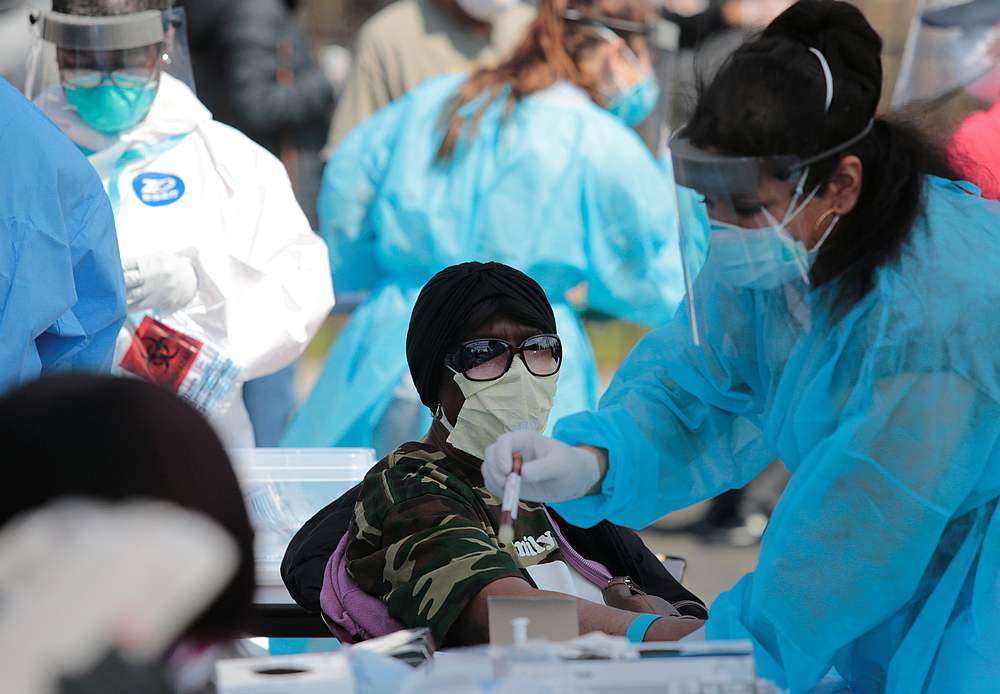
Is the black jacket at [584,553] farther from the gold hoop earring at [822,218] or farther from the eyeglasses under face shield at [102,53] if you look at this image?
the eyeglasses under face shield at [102,53]

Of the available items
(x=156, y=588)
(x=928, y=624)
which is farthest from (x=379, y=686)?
(x=928, y=624)

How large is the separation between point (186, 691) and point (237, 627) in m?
0.07

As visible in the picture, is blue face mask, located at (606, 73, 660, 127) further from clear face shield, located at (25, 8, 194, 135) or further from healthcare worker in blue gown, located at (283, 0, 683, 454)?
clear face shield, located at (25, 8, 194, 135)

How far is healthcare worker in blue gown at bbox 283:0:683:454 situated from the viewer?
13.5 feet

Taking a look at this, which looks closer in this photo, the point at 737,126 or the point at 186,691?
the point at 186,691

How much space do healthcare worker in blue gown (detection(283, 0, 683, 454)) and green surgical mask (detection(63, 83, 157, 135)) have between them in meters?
0.96

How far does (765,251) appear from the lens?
6.50 ft

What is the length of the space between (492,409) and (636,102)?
261 cm

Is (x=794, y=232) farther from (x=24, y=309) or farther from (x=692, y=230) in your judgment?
(x=24, y=309)

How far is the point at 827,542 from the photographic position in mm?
1848

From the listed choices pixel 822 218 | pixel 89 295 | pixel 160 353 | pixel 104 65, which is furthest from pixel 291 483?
pixel 822 218

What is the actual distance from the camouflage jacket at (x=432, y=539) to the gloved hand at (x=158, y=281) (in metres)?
1.07

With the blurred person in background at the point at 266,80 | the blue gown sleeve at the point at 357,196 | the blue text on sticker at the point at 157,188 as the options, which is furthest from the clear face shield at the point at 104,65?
the blurred person in background at the point at 266,80

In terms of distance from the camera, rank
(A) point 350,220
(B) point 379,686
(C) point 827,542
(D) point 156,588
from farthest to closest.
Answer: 1. (A) point 350,220
2. (C) point 827,542
3. (B) point 379,686
4. (D) point 156,588
